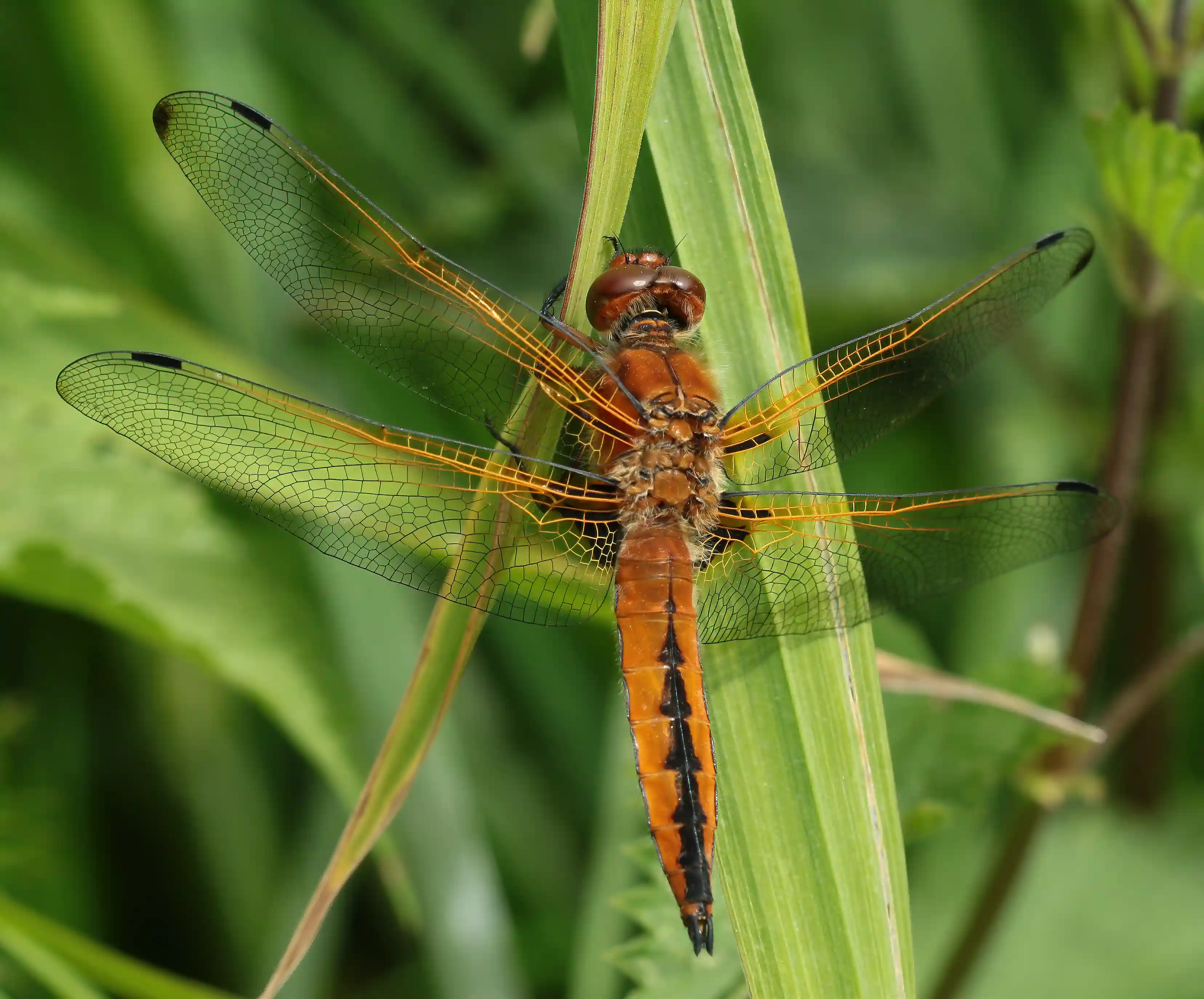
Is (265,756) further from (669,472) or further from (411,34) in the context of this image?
(411,34)

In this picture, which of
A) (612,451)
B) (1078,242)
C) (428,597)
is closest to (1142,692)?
A: (1078,242)

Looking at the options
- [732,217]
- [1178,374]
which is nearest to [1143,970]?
[1178,374]

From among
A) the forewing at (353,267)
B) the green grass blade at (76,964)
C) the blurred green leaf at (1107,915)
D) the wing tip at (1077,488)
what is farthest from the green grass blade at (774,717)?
the blurred green leaf at (1107,915)

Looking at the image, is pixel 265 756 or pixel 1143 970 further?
pixel 265 756

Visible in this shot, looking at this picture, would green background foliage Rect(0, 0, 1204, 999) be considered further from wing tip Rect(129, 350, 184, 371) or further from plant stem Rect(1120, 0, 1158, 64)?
wing tip Rect(129, 350, 184, 371)

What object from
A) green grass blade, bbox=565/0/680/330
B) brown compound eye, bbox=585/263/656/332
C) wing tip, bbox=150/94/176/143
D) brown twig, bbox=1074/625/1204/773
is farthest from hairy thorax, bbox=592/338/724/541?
brown twig, bbox=1074/625/1204/773

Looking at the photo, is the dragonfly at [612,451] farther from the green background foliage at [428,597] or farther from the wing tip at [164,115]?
the green background foliage at [428,597]

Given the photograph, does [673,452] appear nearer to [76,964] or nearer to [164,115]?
[164,115]
